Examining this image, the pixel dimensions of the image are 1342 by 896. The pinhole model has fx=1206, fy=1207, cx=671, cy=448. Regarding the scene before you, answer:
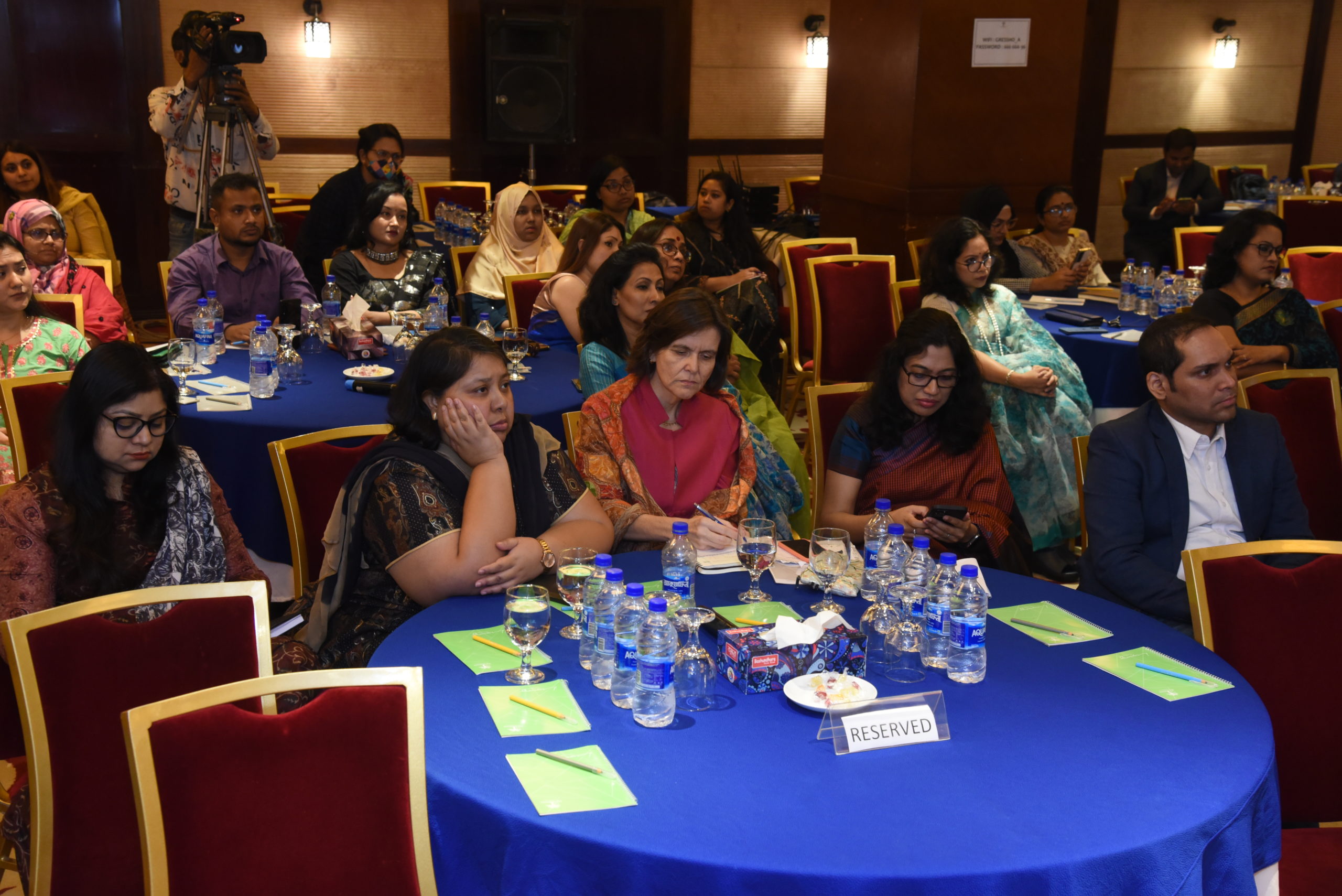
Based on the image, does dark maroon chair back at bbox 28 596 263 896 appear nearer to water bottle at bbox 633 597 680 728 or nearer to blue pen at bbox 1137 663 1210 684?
water bottle at bbox 633 597 680 728

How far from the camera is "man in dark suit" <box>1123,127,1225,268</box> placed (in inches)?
334

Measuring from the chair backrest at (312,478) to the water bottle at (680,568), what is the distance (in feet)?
3.32

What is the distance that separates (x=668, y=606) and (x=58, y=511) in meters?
1.23

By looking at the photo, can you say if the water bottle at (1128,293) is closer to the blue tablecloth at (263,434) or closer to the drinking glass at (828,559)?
the blue tablecloth at (263,434)

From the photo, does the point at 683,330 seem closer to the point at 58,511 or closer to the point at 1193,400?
the point at 1193,400

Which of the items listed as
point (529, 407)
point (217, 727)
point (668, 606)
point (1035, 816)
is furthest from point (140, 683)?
point (529, 407)

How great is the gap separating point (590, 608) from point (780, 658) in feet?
1.25

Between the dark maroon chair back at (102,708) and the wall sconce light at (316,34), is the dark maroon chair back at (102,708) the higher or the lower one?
the lower one

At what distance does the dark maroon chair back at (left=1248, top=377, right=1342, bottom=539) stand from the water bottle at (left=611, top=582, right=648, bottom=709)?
Answer: 2.50m

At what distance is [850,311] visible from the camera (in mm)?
5758

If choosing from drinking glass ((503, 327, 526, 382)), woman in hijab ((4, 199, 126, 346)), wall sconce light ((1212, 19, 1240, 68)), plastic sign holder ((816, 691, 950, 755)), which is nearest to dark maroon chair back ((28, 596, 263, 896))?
plastic sign holder ((816, 691, 950, 755))

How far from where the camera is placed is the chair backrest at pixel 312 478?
307cm

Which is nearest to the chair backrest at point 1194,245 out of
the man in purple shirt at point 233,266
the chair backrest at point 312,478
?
the man in purple shirt at point 233,266

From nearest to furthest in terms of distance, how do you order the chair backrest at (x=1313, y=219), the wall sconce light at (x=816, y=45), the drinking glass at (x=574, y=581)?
the drinking glass at (x=574, y=581)
the chair backrest at (x=1313, y=219)
the wall sconce light at (x=816, y=45)
